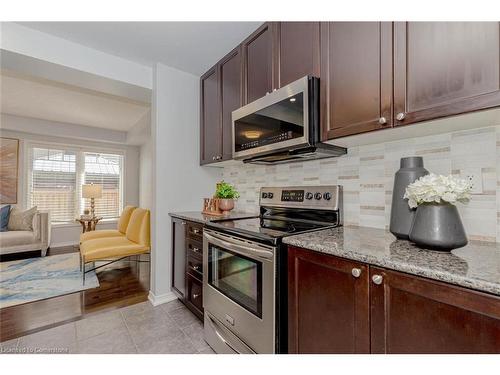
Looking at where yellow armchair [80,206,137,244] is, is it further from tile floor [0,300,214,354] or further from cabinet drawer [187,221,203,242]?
cabinet drawer [187,221,203,242]

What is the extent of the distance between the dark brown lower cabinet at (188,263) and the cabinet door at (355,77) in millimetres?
1296

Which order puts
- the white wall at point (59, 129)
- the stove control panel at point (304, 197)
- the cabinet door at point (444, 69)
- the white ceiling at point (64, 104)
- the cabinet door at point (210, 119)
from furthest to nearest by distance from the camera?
the white wall at point (59, 129)
the white ceiling at point (64, 104)
the cabinet door at point (210, 119)
the stove control panel at point (304, 197)
the cabinet door at point (444, 69)

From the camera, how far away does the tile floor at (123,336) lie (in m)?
1.66

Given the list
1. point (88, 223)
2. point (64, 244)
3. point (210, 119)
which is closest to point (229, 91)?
point (210, 119)

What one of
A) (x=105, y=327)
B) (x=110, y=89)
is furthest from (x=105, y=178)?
(x=105, y=327)

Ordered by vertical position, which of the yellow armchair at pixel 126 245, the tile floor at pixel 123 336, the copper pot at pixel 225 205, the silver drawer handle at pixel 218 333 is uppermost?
the copper pot at pixel 225 205

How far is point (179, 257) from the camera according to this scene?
90.7 inches

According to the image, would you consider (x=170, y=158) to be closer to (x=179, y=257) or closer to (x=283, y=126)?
(x=179, y=257)

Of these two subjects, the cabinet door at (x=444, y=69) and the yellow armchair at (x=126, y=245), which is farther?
the yellow armchair at (x=126, y=245)

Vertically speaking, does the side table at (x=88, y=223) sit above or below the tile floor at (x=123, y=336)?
above

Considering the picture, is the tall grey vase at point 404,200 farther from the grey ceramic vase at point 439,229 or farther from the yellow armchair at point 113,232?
the yellow armchair at point 113,232

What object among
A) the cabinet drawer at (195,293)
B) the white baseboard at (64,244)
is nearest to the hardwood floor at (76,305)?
the cabinet drawer at (195,293)

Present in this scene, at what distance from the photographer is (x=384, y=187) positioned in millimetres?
1422
